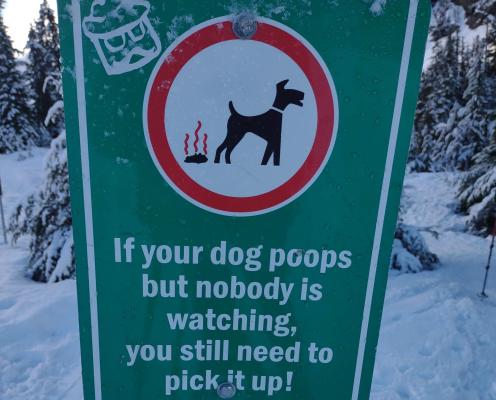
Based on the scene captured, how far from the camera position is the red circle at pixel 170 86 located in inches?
48.5

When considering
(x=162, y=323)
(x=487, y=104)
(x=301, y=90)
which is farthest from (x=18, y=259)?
(x=487, y=104)

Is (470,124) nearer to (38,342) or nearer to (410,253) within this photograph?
(410,253)

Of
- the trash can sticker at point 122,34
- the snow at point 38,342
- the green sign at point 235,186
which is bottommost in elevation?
the snow at point 38,342

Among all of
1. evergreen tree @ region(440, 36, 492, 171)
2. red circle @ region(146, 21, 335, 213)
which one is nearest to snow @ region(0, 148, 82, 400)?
red circle @ region(146, 21, 335, 213)

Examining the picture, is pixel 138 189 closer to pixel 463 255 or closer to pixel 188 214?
pixel 188 214

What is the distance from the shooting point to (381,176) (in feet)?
4.45

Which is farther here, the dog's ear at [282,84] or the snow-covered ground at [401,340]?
the snow-covered ground at [401,340]

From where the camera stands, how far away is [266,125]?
130 cm

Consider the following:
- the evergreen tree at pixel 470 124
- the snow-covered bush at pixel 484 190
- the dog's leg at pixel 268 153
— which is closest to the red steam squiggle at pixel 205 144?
the dog's leg at pixel 268 153

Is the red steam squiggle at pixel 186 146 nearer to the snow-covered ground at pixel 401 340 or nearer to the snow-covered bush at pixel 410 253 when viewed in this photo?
the snow-covered ground at pixel 401 340

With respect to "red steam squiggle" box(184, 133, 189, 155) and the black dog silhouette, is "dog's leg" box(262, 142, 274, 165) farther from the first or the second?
"red steam squiggle" box(184, 133, 189, 155)

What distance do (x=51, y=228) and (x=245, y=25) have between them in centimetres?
737

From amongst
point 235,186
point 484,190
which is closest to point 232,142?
point 235,186

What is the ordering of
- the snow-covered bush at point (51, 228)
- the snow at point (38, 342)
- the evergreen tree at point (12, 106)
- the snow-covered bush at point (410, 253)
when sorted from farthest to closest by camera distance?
the evergreen tree at point (12, 106)
the snow-covered bush at point (410, 253)
the snow-covered bush at point (51, 228)
the snow at point (38, 342)
